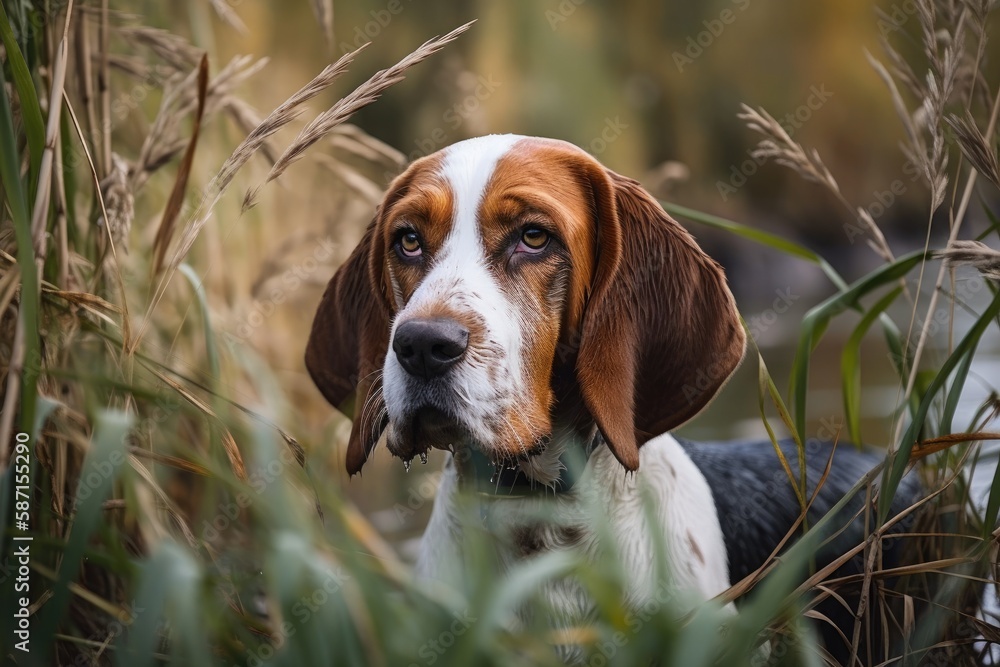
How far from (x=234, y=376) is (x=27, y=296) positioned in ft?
7.60

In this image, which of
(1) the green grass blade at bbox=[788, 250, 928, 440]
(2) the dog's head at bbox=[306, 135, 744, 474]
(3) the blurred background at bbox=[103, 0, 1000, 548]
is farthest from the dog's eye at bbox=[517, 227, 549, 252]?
(3) the blurred background at bbox=[103, 0, 1000, 548]

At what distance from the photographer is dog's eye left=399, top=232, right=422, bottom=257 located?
2.51 m

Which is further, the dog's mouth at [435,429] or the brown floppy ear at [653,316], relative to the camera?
the brown floppy ear at [653,316]

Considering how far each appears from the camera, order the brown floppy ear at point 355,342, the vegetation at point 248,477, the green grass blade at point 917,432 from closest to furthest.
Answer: the vegetation at point 248,477, the green grass blade at point 917,432, the brown floppy ear at point 355,342

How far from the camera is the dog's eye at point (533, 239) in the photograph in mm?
2428

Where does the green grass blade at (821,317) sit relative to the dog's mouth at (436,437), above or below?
above

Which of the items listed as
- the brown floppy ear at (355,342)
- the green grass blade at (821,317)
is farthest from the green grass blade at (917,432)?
the brown floppy ear at (355,342)

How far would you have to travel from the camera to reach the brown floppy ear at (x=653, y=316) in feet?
8.05

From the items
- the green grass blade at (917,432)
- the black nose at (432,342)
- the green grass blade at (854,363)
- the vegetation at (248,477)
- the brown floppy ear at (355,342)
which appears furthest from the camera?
the green grass blade at (854,363)

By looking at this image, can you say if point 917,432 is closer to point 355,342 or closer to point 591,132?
point 355,342

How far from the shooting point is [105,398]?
7.99ft

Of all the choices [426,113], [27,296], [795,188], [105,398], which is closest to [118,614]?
[27,296]

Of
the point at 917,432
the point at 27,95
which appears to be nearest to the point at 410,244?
the point at 27,95

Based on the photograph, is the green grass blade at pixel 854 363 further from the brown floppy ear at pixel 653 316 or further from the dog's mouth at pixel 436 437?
the dog's mouth at pixel 436 437
